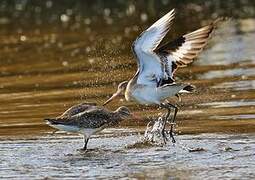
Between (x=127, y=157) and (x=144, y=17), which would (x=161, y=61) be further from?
(x=144, y=17)

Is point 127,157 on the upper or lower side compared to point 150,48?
lower

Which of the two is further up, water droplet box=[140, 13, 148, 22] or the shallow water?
water droplet box=[140, 13, 148, 22]

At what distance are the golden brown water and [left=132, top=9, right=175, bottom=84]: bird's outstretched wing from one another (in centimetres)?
92

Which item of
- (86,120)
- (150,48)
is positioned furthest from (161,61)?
(86,120)

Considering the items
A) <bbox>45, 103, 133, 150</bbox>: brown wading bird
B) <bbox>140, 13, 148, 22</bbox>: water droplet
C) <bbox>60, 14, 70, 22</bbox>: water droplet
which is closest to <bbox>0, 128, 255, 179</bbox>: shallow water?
<bbox>45, 103, 133, 150</bbox>: brown wading bird

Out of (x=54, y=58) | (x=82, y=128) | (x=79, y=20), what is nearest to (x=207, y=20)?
(x=79, y=20)

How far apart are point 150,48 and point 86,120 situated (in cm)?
126

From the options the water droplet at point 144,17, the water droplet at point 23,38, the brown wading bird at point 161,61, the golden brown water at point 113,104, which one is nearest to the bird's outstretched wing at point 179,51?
the brown wading bird at point 161,61

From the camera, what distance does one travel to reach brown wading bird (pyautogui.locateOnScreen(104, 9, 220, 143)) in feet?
39.1

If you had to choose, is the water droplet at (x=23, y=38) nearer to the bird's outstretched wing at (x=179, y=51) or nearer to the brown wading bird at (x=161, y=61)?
the brown wading bird at (x=161, y=61)

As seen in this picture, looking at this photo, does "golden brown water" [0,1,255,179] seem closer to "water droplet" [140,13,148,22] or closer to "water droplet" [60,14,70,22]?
"water droplet" [140,13,148,22]

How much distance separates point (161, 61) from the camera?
1218cm

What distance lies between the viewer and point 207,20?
28.6 m

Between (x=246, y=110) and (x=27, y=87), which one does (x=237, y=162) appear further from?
(x=27, y=87)
